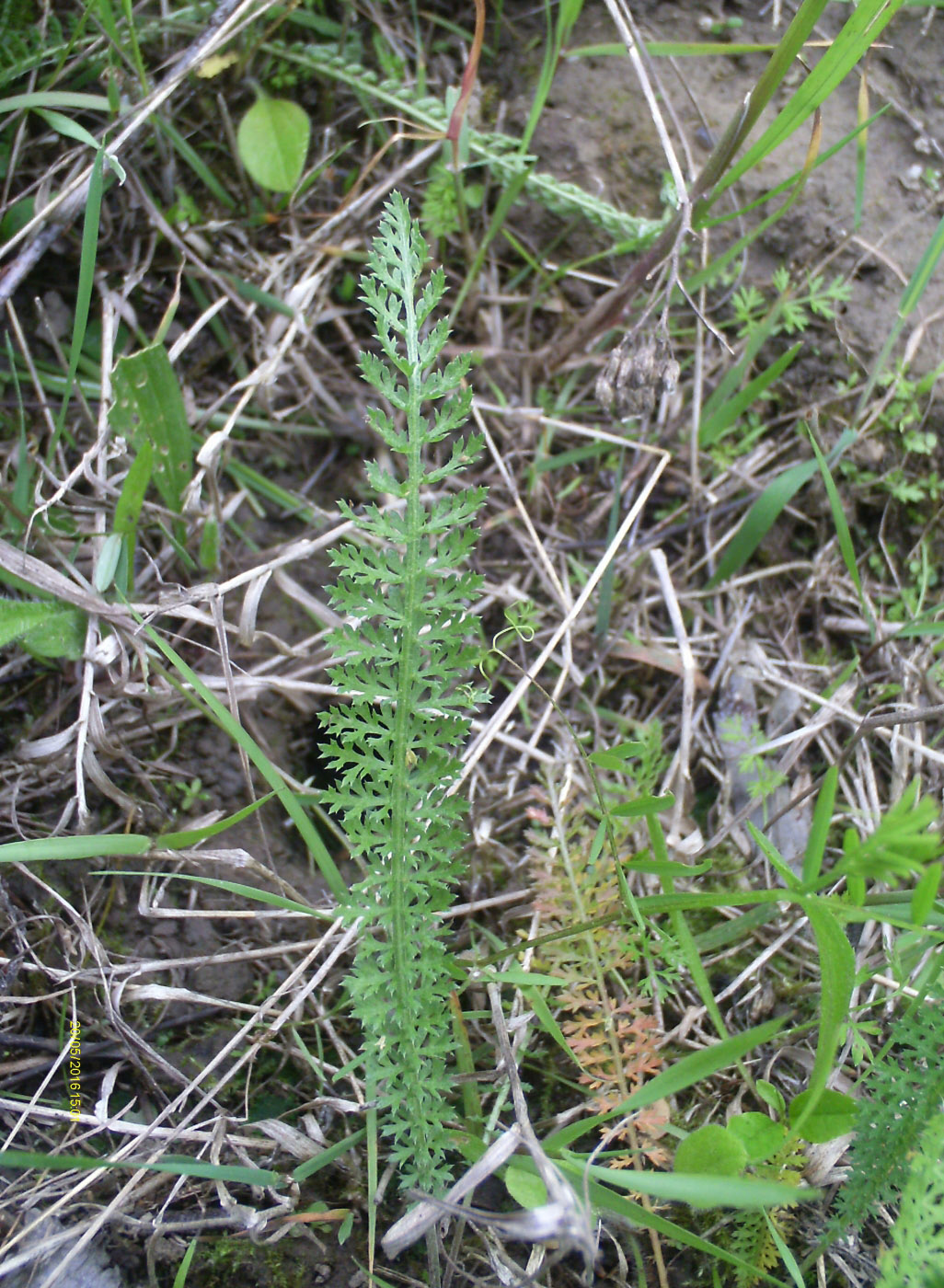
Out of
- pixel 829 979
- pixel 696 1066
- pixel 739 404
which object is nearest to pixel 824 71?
pixel 739 404

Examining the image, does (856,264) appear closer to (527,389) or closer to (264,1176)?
(527,389)

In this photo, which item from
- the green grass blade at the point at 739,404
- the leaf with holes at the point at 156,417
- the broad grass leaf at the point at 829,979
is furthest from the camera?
the green grass blade at the point at 739,404

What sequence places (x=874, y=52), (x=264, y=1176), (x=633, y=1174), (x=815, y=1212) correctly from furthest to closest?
(x=874, y=52), (x=815, y=1212), (x=264, y=1176), (x=633, y=1174)

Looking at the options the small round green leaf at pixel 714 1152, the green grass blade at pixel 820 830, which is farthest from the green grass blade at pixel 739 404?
the small round green leaf at pixel 714 1152

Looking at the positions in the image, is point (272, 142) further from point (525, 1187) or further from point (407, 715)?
point (525, 1187)

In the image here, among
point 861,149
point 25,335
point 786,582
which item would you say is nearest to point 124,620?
point 25,335

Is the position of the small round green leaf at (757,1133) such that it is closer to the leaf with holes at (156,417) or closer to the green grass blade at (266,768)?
the green grass blade at (266,768)
